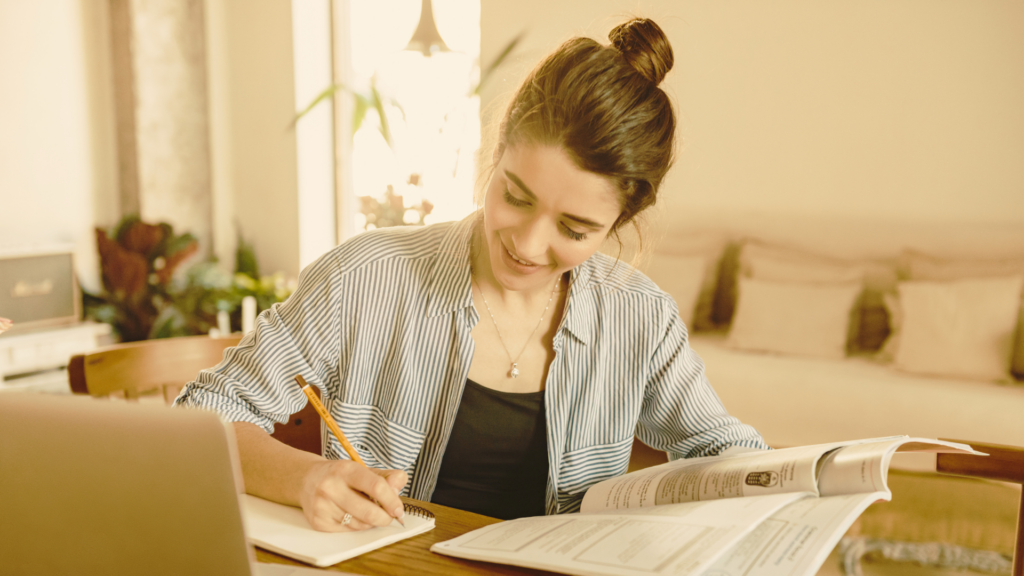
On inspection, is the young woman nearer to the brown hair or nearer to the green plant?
the brown hair

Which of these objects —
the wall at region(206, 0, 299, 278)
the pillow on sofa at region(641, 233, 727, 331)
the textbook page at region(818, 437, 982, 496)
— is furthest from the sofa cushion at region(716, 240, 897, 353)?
the wall at region(206, 0, 299, 278)

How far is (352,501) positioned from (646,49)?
0.67 m

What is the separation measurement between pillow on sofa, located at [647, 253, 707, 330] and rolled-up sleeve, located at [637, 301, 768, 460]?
84.0 inches

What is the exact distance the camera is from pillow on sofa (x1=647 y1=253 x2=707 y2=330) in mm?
3303

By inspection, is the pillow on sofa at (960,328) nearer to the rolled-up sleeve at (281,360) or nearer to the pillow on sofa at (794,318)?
the pillow on sofa at (794,318)

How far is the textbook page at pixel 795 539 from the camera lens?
2.00 ft

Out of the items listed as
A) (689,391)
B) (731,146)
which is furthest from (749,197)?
(689,391)

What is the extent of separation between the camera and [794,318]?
304 centimetres

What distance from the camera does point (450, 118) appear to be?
4.02 m

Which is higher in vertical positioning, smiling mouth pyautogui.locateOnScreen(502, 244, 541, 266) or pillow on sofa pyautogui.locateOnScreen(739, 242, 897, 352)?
smiling mouth pyautogui.locateOnScreen(502, 244, 541, 266)

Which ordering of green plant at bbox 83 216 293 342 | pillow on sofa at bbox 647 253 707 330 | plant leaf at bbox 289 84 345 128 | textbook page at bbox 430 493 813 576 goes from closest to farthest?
1. textbook page at bbox 430 493 813 576
2. pillow on sofa at bbox 647 253 707 330
3. green plant at bbox 83 216 293 342
4. plant leaf at bbox 289 84 345 128

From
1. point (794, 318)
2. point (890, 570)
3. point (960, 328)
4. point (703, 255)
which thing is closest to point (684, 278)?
point (703, 255)

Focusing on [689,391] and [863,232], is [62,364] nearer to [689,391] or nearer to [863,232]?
[689,391]

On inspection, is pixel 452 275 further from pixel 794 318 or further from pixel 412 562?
pixel 794 318
